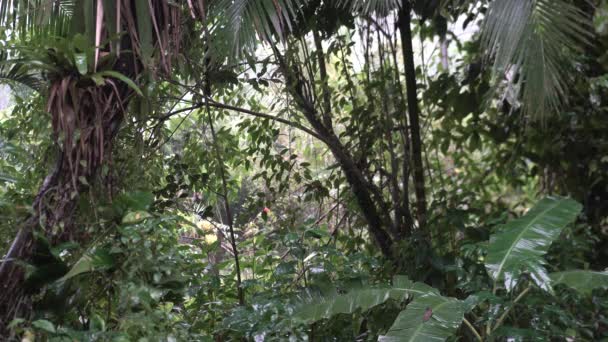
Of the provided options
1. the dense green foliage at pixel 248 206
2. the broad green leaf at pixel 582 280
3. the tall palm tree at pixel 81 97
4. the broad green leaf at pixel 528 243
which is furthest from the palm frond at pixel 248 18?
the broad green leaf at pixel 582 280

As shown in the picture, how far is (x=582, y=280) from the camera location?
228 cm

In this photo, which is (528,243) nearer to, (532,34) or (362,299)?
(362,299)

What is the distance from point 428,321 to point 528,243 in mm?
567

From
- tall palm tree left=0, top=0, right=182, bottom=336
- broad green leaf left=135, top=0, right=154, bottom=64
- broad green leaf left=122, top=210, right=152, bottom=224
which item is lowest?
broad green leaf left=122, top=210, right=152, bottom=224

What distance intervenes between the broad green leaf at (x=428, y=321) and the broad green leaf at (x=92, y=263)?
0.97m

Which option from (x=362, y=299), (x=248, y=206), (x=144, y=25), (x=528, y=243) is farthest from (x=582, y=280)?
(x=248, y=206)

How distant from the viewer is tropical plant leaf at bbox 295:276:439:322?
244cm

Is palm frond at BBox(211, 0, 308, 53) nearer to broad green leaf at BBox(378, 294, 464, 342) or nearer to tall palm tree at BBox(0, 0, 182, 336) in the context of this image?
tall palm tree at BBox(0, 0, 182, 336)

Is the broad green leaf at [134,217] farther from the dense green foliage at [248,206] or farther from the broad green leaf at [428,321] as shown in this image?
the broad green leaf at [428,321]

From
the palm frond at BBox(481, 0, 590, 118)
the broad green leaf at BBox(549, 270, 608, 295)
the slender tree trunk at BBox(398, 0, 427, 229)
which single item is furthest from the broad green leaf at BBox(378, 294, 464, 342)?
the slender tree trunk at BBox(398, 0, 427, 229)

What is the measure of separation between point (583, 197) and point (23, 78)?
12.2 ft

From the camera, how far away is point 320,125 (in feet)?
13.4

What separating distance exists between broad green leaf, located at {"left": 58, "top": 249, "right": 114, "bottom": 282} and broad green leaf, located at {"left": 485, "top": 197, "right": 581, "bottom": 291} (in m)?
1.36

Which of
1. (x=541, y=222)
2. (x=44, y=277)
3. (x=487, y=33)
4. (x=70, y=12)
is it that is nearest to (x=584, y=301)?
(x=541, y=222)
